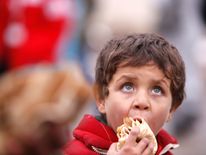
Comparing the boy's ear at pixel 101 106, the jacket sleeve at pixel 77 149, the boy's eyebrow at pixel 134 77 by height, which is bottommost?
the jacket sleeve at pixel 77 149

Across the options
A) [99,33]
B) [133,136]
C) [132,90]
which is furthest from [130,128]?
[99,33]

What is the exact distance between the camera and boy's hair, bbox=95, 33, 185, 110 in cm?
315

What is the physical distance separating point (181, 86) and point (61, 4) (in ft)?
13.9

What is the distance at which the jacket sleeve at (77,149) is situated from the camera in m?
3.13

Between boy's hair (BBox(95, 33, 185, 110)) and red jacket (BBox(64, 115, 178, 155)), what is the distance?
0.10 m

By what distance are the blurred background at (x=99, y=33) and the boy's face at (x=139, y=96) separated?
11.4 feet

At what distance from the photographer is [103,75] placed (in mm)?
3211

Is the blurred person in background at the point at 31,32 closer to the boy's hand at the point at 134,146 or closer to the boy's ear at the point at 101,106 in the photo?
the boy's ear at the point at 101,106

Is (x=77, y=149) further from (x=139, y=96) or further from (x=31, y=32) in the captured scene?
(x=31, y=32)

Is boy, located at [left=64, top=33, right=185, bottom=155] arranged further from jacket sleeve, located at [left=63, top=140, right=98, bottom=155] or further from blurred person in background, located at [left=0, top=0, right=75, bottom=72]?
blurred person in background, located at [left=0, top=0, right=75, bottom=72]

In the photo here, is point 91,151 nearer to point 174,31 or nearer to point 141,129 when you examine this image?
point 141,129

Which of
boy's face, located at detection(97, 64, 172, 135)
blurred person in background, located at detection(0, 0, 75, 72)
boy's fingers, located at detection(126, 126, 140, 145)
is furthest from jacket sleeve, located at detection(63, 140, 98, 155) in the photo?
blurred person in background, located at detection(0, 0, 75, 72)

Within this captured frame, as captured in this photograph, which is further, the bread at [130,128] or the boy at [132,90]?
the boy at [132,90]

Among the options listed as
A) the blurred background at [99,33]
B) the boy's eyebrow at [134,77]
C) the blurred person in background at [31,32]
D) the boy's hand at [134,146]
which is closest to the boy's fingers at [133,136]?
the boy's hand at [134,146]
